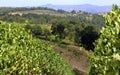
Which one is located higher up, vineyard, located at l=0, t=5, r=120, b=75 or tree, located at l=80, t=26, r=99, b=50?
vineyard, located at l=0, t=5, r=120, b=75

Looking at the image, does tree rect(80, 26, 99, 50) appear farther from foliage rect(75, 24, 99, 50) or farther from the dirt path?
the dirt path

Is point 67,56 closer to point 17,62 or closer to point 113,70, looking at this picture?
point 17,62

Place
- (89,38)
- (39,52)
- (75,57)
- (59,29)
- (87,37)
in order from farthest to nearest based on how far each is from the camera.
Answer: (59,29)
(87,37)
(89,38)
(75,57)
(39,52)

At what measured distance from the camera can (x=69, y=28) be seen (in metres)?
123

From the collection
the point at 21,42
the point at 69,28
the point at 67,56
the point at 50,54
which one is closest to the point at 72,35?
the point at 69,28

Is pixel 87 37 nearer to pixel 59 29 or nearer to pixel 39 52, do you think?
pixel 59 29

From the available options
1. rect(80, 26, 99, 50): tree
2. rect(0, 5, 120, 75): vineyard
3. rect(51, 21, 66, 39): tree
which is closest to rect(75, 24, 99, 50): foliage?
rect(80, 26, 99, 50): tree

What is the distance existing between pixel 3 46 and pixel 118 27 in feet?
38.4

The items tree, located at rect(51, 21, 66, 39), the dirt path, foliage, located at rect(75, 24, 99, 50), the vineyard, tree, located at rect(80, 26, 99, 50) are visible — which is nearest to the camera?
the vineyard

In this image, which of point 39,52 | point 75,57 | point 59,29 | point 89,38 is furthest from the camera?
point 59,29

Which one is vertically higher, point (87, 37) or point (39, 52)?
point (39, 52)

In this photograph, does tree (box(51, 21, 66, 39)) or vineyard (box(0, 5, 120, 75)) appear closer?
vineyard (box(0, 5, 120, 75))

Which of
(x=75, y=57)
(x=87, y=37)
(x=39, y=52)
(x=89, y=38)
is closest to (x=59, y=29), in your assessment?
(x=87, y=37)

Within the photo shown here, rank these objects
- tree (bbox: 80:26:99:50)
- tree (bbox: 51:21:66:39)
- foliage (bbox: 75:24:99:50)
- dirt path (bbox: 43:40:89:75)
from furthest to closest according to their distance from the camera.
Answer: tree (bbox: 51:21:66:39)
foliage (bbox: 75:24:99:50)
tree (bbox: 80:26:99:50)
dirt path (bbox: 43:40:89:75)
